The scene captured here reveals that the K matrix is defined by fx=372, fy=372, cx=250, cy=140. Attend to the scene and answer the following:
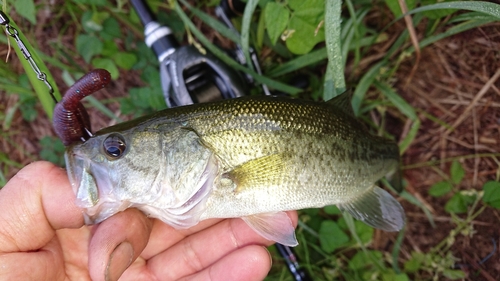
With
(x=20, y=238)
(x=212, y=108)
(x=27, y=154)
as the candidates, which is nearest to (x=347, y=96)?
(x=212, y=108)

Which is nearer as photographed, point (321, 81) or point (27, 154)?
point (321, 81)

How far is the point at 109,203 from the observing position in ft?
5.87

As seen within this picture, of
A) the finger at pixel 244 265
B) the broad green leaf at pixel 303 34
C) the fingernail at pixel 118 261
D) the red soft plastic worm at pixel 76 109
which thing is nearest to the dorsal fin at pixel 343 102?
the broad green leaf at pixel 303 34

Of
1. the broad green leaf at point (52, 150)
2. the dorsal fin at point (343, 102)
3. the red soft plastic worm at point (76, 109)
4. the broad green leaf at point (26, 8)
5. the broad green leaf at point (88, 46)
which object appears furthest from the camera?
the broad green leaf at point (52, 150)

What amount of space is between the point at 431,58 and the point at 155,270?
2497 mm

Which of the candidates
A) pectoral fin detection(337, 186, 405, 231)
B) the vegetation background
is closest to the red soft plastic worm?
the vegetation background

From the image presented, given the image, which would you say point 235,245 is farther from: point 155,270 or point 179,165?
point 179,165

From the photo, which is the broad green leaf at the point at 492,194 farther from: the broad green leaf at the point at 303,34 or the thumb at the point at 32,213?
the thumb at the point at 32,213

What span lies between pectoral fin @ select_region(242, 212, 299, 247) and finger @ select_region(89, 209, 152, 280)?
0.58 m

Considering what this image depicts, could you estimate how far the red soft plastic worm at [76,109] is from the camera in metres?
1.62

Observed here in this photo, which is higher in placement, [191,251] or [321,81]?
[321,81]

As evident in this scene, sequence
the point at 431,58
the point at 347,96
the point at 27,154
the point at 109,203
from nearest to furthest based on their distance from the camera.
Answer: the point at 109,203 < the point at 347,96 < the point at 431,58 < the point at 27,154

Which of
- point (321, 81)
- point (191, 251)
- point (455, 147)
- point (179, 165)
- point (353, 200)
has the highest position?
point (179, 165)

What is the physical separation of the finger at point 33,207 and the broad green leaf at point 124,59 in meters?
1.29
